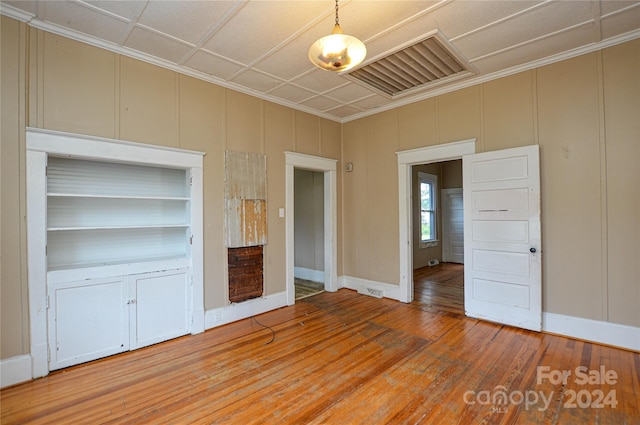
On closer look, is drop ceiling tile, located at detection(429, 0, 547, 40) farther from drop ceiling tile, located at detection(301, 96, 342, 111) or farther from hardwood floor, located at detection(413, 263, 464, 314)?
hardwood floor, located at detection(413, 263, 464, 314)

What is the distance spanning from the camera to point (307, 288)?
5516 millimetres

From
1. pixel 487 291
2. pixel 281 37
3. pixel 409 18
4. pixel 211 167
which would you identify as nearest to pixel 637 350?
pixel 487 291

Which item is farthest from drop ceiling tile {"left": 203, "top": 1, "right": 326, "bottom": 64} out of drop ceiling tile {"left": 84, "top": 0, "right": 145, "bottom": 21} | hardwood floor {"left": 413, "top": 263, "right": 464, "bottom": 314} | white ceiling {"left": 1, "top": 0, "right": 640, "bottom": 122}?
hardwood floor {"left": 413, "top": 263, "right": 464, "bottom": 314}

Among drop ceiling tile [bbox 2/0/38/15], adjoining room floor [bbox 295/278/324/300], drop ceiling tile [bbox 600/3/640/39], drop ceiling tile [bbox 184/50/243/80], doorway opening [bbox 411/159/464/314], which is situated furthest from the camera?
doorway opening [bbox 411/159/464/314]

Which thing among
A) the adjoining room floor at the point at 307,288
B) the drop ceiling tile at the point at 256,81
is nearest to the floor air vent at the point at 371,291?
the adjoining room floor at the point at 307,288

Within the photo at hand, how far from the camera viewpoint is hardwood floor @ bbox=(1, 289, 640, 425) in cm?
207

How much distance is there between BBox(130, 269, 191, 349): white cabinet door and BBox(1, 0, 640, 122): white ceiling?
2.41 metres

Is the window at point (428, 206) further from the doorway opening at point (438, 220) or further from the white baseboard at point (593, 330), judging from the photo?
the white baseboard at point (593, 330)

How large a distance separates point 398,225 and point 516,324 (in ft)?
6.38

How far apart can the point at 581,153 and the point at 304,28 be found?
3.19 meters

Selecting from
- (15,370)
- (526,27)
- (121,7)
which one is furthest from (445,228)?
(15,370)

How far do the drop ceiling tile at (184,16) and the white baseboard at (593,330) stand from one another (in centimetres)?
457

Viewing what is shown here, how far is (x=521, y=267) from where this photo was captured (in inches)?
137

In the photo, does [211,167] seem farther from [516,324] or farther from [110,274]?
[516,324]
